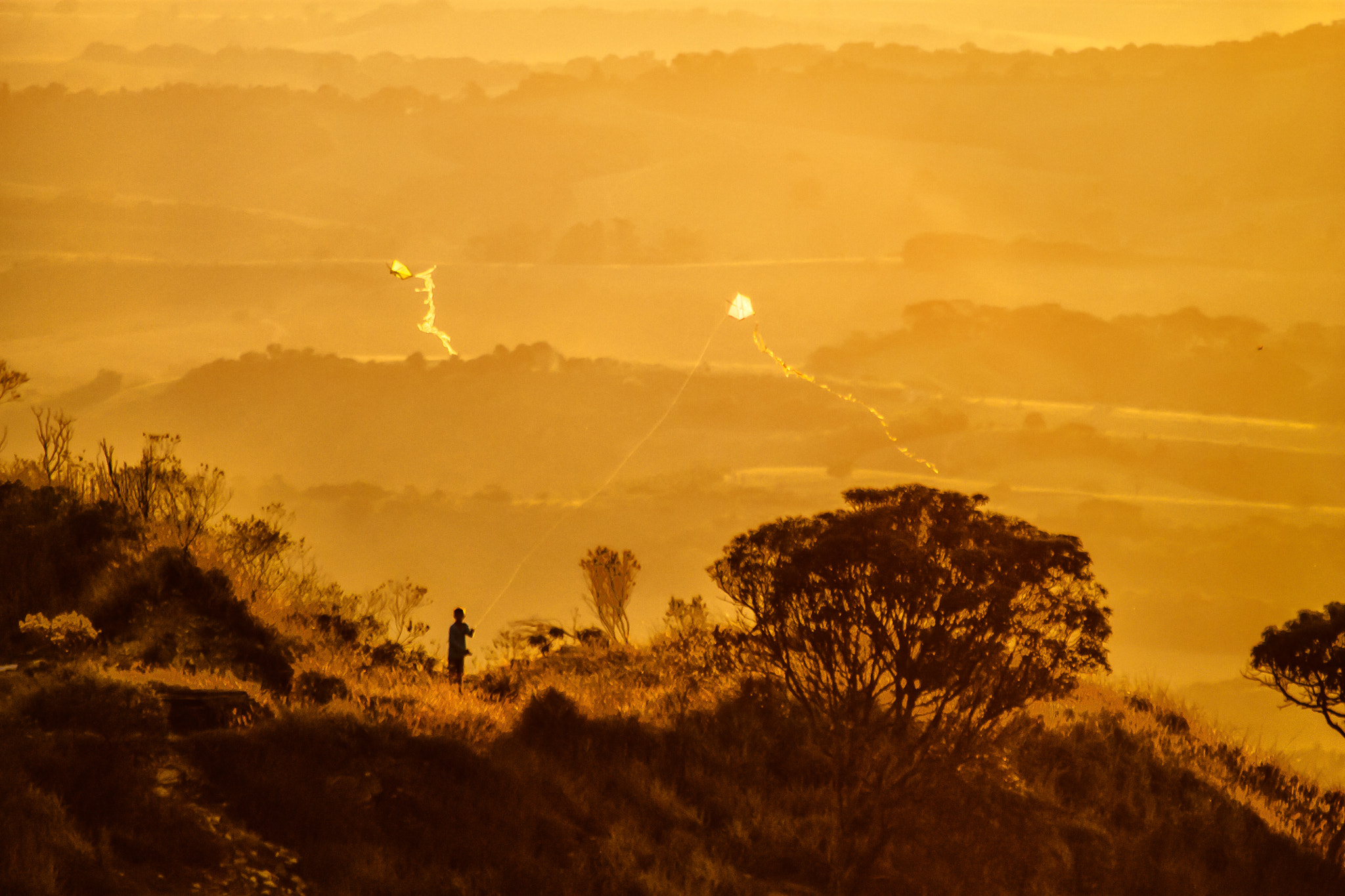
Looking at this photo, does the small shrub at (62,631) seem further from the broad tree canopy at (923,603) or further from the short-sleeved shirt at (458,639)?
the broad tree canopy at (923,603)

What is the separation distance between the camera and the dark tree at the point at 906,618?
21062 mm

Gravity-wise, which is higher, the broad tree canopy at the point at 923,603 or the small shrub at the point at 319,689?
the broad tree canopy at the point at 923,603

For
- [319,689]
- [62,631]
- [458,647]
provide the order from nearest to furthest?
[319,689] < [62,631] < [458,647]

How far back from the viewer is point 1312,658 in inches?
1129

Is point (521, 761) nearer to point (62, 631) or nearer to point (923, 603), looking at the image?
point (923, 603)

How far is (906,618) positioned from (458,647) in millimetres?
10212

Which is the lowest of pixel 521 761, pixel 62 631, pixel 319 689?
pixel 521 761

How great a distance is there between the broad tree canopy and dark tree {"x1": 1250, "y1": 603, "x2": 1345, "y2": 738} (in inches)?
405

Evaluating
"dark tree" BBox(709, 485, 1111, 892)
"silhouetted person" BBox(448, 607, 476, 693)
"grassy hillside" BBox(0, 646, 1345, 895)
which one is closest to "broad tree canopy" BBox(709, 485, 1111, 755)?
"dark tree" BBox(709, 485, 1111, 892)

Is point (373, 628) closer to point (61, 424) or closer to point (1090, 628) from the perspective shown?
point (61, 424)

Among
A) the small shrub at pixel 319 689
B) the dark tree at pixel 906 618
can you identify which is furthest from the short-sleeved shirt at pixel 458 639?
the dark tree at pixel 906 618

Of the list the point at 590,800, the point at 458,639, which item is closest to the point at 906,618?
the point at 590,800

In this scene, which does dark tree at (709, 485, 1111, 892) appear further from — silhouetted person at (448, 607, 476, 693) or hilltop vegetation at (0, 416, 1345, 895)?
silhouetted person at (448, 607, 476, 693)

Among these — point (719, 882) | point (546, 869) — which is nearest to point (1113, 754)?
point (719, 882)
